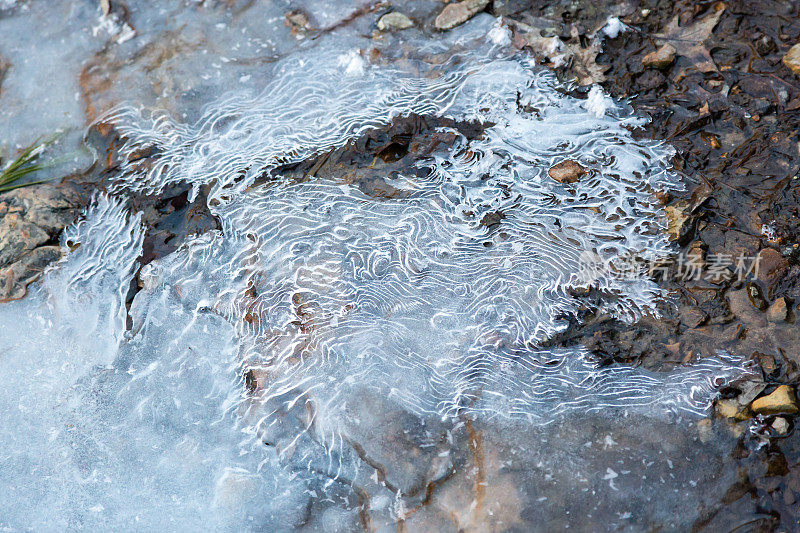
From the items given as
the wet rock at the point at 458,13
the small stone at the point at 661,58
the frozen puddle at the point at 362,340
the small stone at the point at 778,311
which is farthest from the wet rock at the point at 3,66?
the small stone at the point at 778,311

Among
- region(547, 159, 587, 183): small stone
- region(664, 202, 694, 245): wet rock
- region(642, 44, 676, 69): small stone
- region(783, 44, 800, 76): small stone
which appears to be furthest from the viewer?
region(642, 44, 676, 69): small stone

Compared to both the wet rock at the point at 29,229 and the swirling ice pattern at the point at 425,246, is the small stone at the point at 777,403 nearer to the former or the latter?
the swirling ice pattern at the point at 425,246

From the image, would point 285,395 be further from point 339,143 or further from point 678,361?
point 678,361

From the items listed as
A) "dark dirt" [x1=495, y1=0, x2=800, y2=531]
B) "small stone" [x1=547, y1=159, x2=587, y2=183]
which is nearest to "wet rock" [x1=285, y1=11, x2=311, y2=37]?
"dark dirt" [x1=495, y1=0, x2=800, y2=531]

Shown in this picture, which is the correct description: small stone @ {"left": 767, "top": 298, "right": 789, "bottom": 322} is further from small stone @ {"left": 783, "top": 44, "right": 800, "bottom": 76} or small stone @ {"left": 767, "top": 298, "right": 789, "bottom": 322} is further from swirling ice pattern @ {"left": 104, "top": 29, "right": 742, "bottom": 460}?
small stone @ {"left": 783, "top": 44, "right": 800, "bottom": 76}

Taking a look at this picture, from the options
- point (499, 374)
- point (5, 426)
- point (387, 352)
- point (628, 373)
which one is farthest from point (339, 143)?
point (5, 426)

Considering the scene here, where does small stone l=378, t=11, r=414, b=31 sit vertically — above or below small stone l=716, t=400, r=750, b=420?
above

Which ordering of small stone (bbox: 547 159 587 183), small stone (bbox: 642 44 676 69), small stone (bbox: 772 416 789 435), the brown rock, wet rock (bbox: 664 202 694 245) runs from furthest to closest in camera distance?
1. the brown rock
2. small stone (bbox: 642 44 676 69)
3. small stone (bbox: 547 159 587 183)
4. wet rock (bbox: 664 202 694 245)
5. small stone (bbox: 772 416 789 435)
